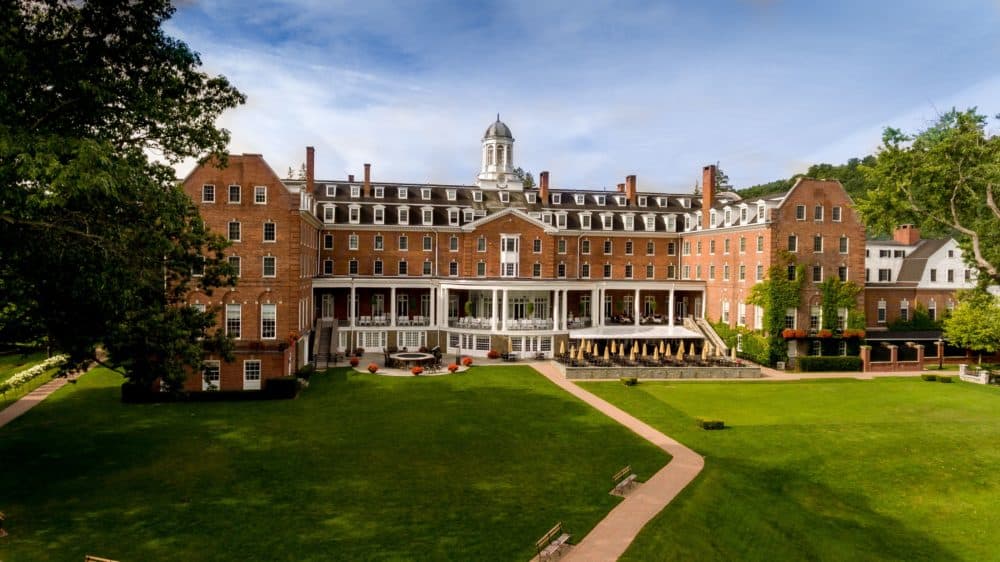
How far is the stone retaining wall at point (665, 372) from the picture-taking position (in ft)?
134

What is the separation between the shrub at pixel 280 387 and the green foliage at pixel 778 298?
33741 mm

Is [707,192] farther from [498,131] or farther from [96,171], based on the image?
[96,171]

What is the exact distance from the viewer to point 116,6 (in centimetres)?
1586

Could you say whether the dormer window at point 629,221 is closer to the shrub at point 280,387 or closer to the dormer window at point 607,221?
the dormer window at point 607,221

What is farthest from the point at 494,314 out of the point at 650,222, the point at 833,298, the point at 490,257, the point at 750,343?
the point at 833,298

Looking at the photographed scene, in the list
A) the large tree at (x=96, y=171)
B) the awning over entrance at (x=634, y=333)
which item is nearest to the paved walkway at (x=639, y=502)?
the large tree at (x=96, y=171)

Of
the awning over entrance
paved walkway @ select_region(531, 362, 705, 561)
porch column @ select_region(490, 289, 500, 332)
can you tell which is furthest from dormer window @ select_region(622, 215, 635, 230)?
paved walkway @ select_region(531, 362, 705, 561)

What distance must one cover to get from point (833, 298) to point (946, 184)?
25244 millimetres

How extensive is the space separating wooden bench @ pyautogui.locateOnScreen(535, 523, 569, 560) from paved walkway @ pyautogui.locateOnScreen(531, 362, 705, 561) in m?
0.34

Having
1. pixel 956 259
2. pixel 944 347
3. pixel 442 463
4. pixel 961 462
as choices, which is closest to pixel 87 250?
pixel 442 463

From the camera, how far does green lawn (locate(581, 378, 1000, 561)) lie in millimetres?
17672

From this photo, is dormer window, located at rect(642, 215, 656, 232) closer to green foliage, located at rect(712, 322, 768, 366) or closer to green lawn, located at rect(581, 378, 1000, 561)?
Result: green foliage, located at rect(712, 322, 768, 366)

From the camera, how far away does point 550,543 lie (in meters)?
16.0

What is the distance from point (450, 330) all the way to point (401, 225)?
11804 millimetres
